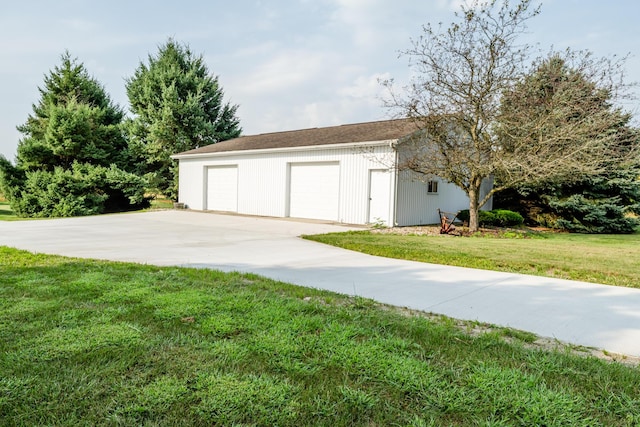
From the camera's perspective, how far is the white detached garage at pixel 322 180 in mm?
12578

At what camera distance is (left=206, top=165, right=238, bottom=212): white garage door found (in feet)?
56.7

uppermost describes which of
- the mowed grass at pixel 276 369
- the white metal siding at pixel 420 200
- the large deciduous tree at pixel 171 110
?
the large deciduous tree at pixel 171 110

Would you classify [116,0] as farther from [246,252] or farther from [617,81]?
[617,81]

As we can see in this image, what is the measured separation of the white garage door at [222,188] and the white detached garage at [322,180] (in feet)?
0.15

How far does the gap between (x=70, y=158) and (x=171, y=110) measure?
20.5ft

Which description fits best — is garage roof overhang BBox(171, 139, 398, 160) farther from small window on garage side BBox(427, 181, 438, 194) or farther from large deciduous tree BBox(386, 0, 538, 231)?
small window on garage side BBox(427, 181, 438, 194)

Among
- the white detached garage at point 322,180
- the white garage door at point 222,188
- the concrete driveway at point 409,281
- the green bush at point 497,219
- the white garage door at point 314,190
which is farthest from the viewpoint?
the white garage door at point 222,188

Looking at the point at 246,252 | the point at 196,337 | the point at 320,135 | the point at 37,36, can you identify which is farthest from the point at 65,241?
the point at 320,135

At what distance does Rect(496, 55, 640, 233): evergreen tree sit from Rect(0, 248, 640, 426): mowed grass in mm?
9146

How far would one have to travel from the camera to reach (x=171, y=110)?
74.7 feet

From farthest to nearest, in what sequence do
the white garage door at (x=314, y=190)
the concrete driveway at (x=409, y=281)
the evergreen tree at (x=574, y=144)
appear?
the white garage door at (x=314, y=190) < the evergreen tree at (x=574, y=144) < the concrete driveway at (x=409, y=281)

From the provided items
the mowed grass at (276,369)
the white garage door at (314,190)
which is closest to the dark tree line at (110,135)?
the white garage door at (314,190)

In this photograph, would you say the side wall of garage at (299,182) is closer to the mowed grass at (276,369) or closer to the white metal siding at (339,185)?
the white metal siding at (339,185)

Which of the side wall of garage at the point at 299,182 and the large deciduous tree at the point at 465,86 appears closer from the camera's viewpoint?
the large deciduous tree at the point at 465,86
